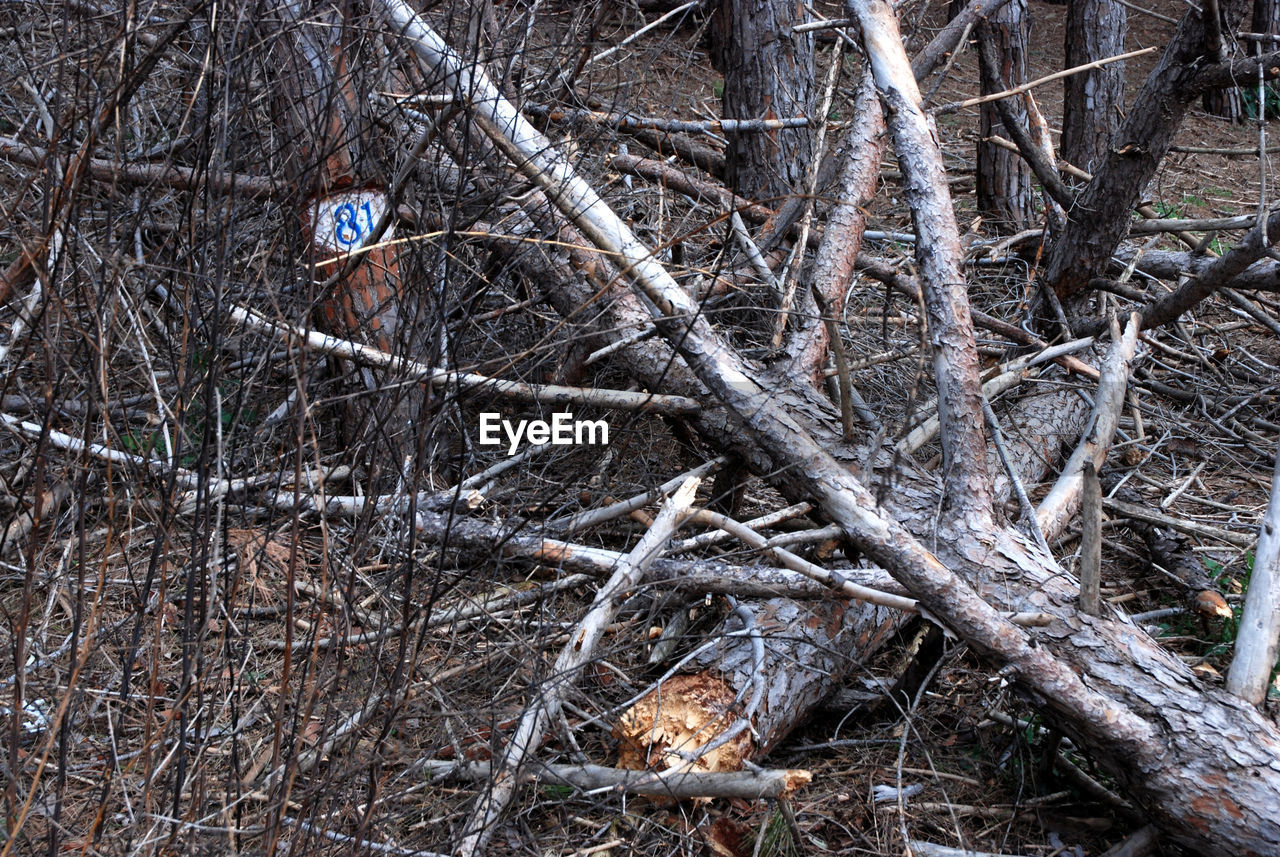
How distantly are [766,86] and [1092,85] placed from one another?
1.85 m

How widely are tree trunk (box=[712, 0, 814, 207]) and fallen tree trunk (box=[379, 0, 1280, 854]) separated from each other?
4.84 feet

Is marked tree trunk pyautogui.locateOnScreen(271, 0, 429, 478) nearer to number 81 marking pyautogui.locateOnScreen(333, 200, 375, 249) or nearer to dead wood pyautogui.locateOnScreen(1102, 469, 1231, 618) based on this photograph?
number 81 marking pyautogui.locateOnScreen(333, 200, 375, 249)

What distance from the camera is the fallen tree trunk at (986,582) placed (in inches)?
79.4

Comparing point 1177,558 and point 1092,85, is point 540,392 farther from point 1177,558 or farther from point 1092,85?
point 1092,85

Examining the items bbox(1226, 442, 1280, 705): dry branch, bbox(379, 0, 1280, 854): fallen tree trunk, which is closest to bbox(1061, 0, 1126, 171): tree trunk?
bbox(379, 0, 1280, 854): fallen tree trunk

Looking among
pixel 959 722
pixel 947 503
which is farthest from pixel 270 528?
pixel 959 722

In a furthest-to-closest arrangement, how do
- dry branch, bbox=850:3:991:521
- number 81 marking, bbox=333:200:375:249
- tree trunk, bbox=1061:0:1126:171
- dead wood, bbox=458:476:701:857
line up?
tree trunk, bbox=1061:0:1126:171, number 81 marking, bbox=333:200:375:249, dry branch, bbox=850:3:991:521, dead wood, bbox=458:476:701:857

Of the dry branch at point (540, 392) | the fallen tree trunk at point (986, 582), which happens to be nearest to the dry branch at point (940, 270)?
the fallen tree trunk at point (986, 582)

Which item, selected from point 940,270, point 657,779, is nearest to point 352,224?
point 940,270

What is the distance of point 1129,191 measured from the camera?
3.56 metres

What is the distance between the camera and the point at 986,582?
2.41 m

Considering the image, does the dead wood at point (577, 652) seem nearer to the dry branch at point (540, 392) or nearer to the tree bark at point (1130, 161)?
the dry branch at point (540, 392)

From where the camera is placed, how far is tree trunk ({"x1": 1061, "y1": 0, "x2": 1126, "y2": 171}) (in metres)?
5.06

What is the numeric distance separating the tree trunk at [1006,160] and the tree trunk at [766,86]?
3.99ft
